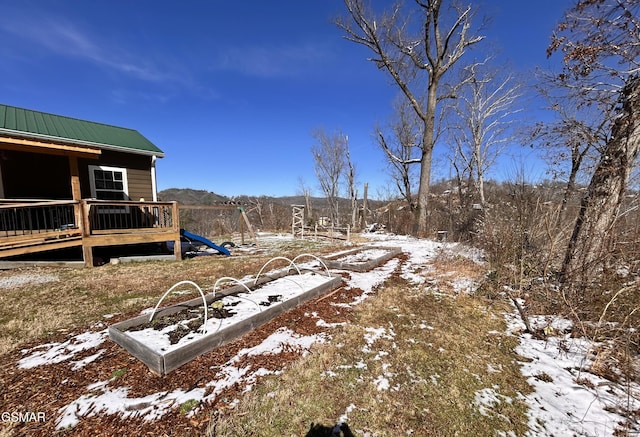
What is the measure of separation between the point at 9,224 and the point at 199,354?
28.1 feet

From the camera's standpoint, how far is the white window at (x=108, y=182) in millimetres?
8242

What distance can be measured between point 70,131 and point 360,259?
32.7 feet

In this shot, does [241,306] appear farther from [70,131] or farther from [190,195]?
[190,195]

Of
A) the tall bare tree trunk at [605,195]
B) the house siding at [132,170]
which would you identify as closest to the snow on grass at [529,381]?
the tall bare tree trunk at [605,195]

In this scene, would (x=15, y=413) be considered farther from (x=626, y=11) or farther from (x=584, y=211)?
(x=626, y=11)

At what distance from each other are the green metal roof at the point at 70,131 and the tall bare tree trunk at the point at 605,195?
1158 cm

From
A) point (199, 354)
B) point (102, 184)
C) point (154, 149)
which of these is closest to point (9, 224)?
point (102, 184)

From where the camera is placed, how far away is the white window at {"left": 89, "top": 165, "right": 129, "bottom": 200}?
8242 mm

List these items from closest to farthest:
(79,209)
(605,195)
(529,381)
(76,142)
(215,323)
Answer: (529,381) → (215,323) → (605,195) → (79,209) → (76,142)

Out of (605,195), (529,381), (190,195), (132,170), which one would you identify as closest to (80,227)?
(132,170)

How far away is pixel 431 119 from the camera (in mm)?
11961

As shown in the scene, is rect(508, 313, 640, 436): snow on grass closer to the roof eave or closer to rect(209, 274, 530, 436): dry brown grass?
rect(209, 274, 530, 436): dry brown grass

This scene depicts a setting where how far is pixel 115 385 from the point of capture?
2.27 m

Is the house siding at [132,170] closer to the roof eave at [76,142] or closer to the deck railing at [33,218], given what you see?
the roof eave at [76,142]
